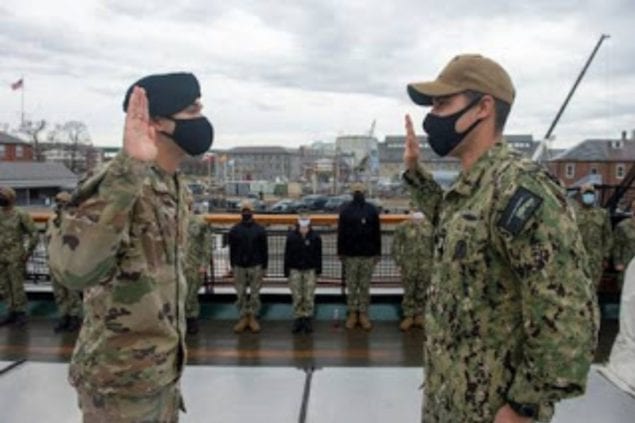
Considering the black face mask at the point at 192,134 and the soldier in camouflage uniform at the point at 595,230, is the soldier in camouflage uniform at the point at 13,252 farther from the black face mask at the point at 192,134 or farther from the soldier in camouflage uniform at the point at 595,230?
the soldier in camouflage uniform at the point at 595,230

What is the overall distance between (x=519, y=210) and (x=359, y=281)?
18.1ft

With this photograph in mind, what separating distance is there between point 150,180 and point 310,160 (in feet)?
424

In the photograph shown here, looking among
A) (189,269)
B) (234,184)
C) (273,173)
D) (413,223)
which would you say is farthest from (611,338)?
(273,173)

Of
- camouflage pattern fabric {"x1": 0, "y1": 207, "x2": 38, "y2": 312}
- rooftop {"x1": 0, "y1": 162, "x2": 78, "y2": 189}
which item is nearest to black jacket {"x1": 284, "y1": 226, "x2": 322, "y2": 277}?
camouflage pattern fabric {"x1": 0, "y1": 207, "x2": 38, "y2": 312}

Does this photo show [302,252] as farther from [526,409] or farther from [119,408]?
[526,409]

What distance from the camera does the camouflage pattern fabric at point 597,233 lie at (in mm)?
7090

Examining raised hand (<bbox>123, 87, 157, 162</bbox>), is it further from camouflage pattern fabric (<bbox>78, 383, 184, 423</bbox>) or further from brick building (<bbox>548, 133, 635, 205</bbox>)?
brick building (<bbox>548, 133, 635, 205</bbox>)

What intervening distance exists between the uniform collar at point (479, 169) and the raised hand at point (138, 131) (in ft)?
3.44

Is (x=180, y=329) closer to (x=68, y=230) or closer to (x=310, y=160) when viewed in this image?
(x=68, y=230)

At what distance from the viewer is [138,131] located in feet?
6.22

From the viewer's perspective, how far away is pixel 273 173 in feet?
424

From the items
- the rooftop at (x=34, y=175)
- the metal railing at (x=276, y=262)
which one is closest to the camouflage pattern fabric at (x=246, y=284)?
the metal railing at (x=276, y=262)

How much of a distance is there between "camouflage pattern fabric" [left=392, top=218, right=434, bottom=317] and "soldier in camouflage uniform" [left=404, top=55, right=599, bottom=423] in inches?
200

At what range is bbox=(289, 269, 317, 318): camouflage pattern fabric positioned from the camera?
698 cm
